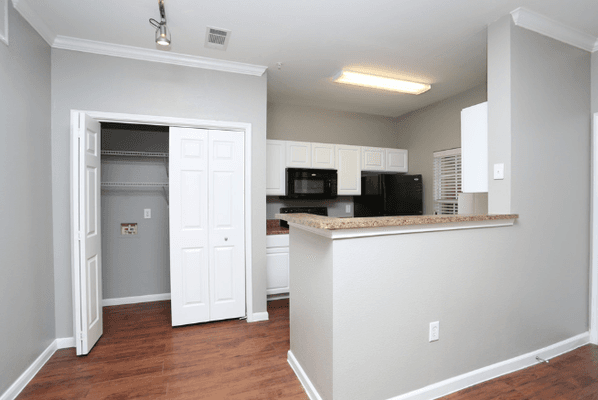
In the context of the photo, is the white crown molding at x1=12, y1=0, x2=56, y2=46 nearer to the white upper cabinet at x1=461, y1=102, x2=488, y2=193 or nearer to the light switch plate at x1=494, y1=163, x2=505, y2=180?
the white upper cabinet at x1=461, y1=102, x2=488, y2=193

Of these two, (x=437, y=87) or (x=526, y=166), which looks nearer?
(x=526, y=166)

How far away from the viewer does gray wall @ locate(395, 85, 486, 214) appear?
12.5 feet

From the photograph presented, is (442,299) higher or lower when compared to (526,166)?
lower

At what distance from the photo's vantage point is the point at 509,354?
2.13m

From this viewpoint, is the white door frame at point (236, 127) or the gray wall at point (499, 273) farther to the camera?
the white door frame at point (236, 127)

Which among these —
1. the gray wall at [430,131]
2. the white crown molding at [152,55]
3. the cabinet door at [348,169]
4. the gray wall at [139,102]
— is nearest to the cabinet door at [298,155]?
the cabinet door at [348,169]

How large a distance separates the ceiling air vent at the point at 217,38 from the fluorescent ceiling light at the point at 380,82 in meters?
1.21

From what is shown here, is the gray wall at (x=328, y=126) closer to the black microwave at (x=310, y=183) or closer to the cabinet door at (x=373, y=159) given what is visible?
the cabinet door at (x=373, y=159)

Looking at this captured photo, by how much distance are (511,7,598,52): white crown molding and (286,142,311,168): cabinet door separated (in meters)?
2.42

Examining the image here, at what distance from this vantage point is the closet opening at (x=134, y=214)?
3.48m

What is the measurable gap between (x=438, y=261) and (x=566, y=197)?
1.46 m

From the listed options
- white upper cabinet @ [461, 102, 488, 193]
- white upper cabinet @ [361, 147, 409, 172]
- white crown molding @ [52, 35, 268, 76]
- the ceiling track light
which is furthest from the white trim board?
white upper cabinet @ [361, 147, 409, 172]

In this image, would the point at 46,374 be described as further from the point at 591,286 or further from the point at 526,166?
the point at 591,286

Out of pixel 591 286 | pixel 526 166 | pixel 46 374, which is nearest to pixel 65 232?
pixel 46 374
